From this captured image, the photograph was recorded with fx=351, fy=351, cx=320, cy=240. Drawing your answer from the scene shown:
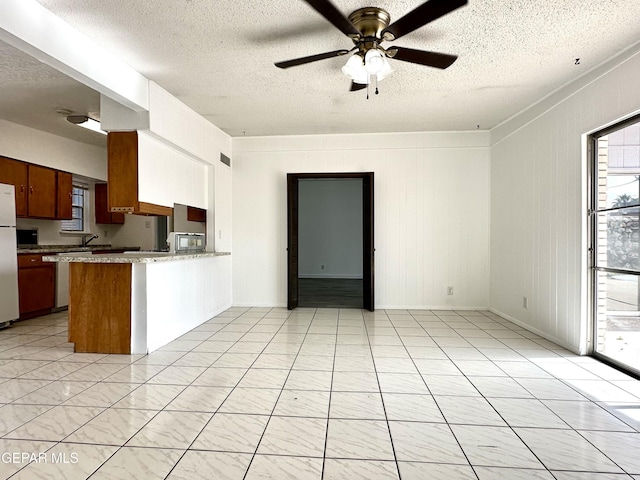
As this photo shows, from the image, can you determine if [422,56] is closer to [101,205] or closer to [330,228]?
[101,205]

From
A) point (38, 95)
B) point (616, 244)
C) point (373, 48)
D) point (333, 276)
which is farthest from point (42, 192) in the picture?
point (616, 244)

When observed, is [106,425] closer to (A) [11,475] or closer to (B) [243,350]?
(A) [11,475]

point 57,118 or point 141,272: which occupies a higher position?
point 57,118

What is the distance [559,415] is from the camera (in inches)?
82.7

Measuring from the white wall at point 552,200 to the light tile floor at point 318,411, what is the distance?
0.53 m

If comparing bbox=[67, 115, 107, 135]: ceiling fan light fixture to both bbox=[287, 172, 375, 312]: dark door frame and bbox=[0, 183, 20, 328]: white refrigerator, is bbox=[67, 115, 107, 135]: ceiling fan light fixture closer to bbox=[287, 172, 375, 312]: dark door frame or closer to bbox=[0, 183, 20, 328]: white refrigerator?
bbox=[0, 183, 20, 328]: white refrigerator

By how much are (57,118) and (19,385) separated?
11.1ft

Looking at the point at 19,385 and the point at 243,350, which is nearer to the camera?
the point at 19,385

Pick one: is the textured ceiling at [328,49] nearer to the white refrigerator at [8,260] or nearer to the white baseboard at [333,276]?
the white refrigerator at [8,260]

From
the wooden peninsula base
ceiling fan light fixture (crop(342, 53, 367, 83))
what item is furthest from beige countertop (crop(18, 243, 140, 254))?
ceiling fan light fixture (crop(342, 53, 367, 83))

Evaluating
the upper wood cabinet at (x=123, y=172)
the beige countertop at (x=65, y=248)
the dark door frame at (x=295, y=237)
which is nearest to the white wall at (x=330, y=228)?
the dark door frame at (x=295, y=237)

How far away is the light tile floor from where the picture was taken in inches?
64.7

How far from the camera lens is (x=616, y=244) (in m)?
2.96

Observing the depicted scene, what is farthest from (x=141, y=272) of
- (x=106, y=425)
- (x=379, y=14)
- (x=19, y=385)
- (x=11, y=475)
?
(x=379, y=14)
